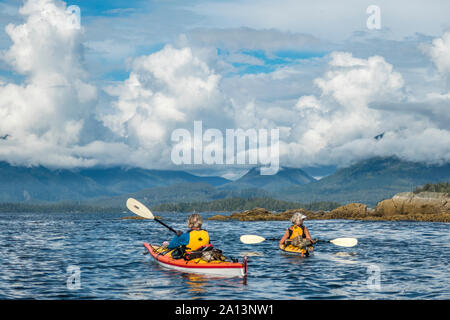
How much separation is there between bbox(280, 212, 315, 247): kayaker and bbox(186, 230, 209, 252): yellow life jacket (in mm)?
7819

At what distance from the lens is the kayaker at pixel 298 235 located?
3143 cm

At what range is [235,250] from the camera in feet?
131

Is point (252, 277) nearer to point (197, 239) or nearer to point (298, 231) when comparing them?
point (197, 239)

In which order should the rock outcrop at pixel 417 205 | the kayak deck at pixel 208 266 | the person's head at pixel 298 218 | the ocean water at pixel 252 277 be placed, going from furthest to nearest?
the rock outcrop at pixel 417 205 → the person's head at pixel 298 218 → the kayak deck at pixel 208 266 → the ocean water at pixel 252 277

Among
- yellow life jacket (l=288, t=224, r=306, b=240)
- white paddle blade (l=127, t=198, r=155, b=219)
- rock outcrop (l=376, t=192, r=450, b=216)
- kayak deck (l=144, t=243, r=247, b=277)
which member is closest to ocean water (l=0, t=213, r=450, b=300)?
kayak deck (l=144, t=243, r=247, b=277)

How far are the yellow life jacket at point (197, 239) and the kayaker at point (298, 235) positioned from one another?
25.7 ft

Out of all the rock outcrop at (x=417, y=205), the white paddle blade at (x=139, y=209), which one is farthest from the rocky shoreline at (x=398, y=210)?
the white paddle blade at (x=139, y=209)

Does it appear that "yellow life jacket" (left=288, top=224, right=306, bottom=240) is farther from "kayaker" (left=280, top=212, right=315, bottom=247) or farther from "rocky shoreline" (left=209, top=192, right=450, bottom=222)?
"rocky shoreline" (left=209, top=192, right=450, bottom=222)

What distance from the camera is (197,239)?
2558cm

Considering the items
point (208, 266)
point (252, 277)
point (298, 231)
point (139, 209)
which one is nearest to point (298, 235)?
point (298, 231)

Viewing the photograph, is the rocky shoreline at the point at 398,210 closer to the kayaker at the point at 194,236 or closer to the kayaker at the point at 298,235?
the kayaker at the point at 298,235

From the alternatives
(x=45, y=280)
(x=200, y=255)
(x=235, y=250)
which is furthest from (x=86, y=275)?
(x=235, y=250)
